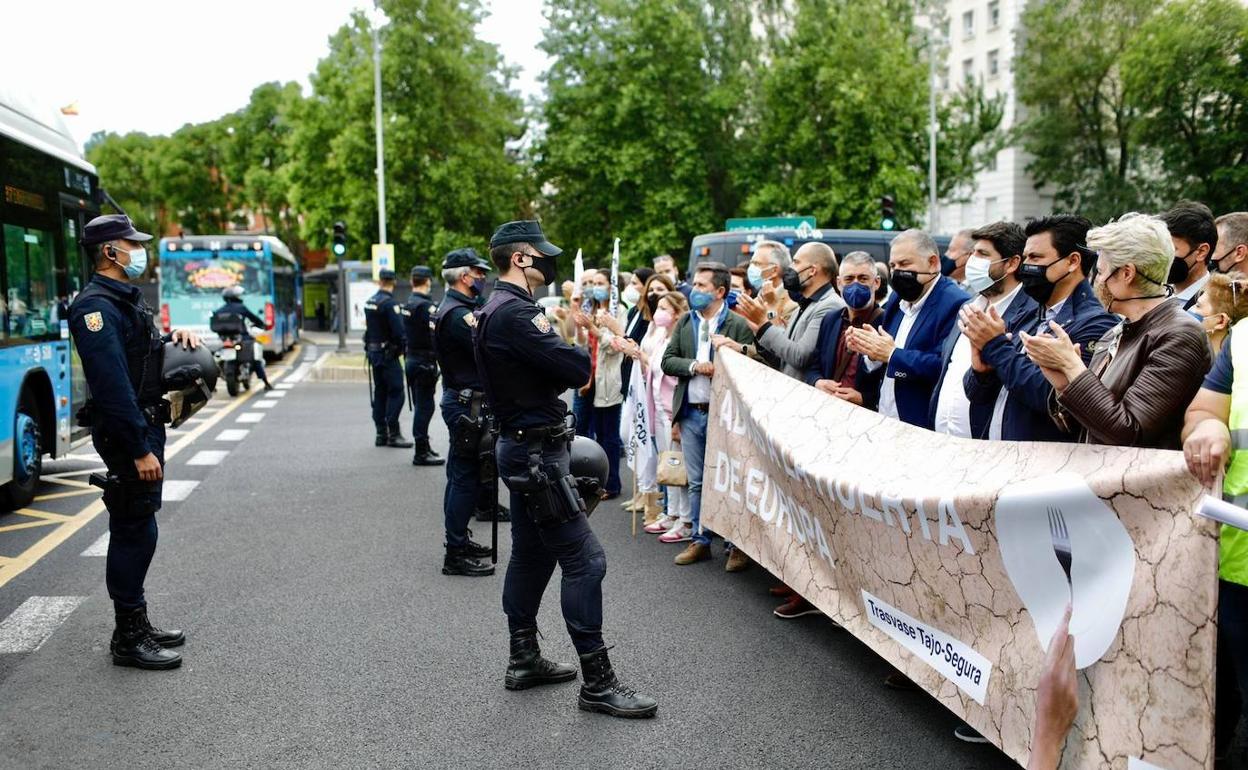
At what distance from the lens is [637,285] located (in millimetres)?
11070

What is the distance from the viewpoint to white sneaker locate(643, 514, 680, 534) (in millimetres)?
8332

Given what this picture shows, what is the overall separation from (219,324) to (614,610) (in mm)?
14100

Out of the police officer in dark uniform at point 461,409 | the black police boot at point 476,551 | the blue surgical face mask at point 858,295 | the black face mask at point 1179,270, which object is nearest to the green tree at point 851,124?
the police officer in dark uniform at point 461,409

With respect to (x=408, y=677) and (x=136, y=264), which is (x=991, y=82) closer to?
(x=136, y=264)

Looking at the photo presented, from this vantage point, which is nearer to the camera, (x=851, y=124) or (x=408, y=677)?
(x=408, y=677)

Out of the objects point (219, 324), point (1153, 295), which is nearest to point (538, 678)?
point (1153, 295)

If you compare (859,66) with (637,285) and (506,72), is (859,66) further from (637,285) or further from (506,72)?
(637,285)

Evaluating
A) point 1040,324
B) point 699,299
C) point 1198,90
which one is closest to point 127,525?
point 699,299

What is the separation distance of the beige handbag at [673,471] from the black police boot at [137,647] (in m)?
3.21

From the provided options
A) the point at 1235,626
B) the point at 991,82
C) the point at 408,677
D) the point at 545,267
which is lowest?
the point at 408,677

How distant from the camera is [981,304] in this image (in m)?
5.00

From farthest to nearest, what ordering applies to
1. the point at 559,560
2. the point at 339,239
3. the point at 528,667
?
the point at 339,239 < the point at 528,667 < the point at 559,560

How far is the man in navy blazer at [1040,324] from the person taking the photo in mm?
4215

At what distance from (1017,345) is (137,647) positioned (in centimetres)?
412
